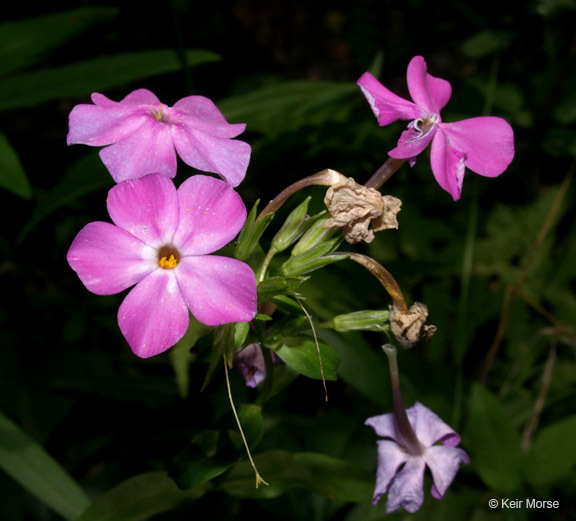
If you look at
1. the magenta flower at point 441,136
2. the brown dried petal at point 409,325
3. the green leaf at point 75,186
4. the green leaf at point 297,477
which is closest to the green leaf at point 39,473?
the green leaf at point 297,477

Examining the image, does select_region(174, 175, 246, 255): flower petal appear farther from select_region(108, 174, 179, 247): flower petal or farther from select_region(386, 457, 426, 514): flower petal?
select_region(386, 457, 426, 514): flower petal

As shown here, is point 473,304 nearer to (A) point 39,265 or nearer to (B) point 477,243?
(B) point 477,243

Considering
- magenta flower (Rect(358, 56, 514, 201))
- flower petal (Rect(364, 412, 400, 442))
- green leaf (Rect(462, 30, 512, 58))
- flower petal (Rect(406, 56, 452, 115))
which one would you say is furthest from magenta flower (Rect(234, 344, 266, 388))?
green leaf (Rect(462, 30, 512, 58))

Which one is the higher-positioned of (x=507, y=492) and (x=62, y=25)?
(x=62, y=25)

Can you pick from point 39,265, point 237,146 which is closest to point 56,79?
point 39,265

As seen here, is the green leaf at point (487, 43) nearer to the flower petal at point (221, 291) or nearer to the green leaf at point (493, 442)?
the green leaf at point (493, 442)

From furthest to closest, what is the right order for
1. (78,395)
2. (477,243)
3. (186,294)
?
(477,243), (78,395), (186,294)

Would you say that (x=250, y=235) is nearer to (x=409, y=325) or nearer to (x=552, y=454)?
(x=409, y=325)
